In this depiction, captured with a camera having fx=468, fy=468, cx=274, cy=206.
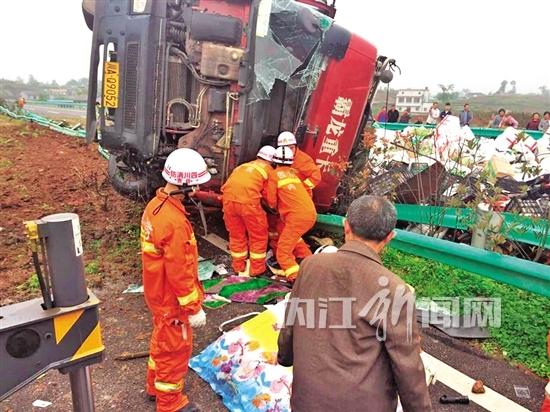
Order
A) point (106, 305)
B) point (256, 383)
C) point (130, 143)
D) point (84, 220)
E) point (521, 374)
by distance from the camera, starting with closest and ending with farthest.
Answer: point (256, 383), point (521, 374), point (106, 305), point (130, 143), point (84, 220)

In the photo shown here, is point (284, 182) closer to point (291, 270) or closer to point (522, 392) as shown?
point (291, 270)

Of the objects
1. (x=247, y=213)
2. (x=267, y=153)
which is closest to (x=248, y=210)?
(x=247, y=213)

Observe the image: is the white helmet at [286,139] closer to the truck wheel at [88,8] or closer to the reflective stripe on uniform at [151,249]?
the reflective stripe on uniform at [151,249]

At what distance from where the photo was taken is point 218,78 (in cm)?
417

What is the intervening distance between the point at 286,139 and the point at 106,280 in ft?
6.89

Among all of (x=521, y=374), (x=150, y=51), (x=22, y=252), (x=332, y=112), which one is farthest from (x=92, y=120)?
(x=521, y=374)

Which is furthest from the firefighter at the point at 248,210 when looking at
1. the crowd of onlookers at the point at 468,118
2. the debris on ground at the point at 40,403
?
the crowd of onlookers at the point at 468,118

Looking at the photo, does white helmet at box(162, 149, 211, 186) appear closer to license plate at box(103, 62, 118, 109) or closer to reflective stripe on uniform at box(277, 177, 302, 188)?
reflective stripe on uniform at box(277, 177, 302, 188)

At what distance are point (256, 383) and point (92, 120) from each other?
10.5ft

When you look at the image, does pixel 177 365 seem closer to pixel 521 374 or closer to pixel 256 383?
pixel 256 383

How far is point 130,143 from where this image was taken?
13.9ft

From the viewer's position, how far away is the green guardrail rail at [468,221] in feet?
11.8

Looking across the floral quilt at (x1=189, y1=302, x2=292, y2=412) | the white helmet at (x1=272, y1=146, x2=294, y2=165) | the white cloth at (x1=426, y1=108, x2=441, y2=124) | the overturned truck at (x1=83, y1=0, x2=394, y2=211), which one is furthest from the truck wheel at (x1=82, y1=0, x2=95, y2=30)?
the white cloth at (x1=426, y1=108, x2=441, y2=124)

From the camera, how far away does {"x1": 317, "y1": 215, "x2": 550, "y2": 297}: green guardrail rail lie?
2902 millimetres
